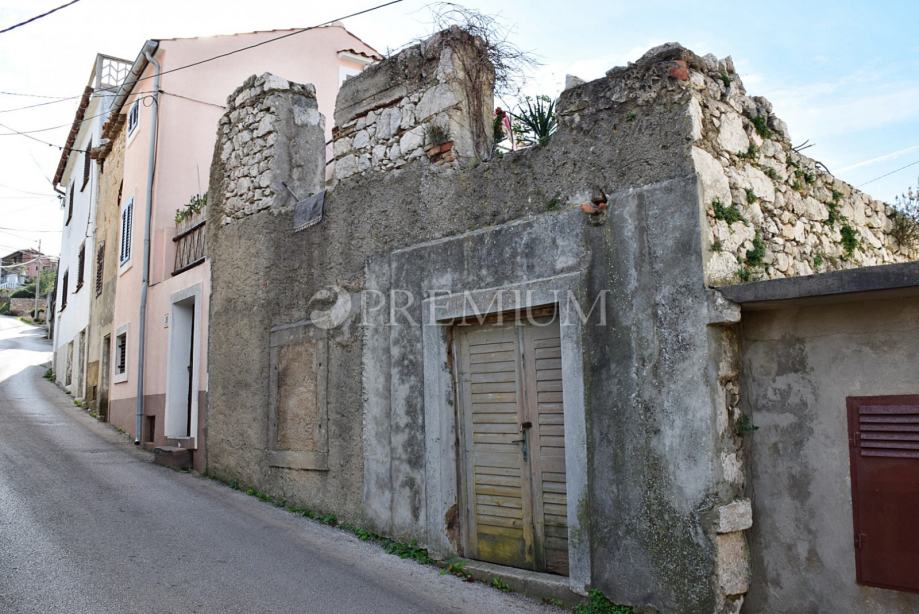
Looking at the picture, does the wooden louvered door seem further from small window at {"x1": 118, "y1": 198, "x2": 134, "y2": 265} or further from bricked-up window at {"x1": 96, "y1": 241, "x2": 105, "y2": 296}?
bricked-up window at {"x1": 96, "y1": 241, "x2": 105, "y2": 296}

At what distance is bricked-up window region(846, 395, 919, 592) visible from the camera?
379 centimetres

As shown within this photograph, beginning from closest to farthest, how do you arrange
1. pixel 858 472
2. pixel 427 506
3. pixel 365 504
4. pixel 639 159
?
pixel 858 472, pixel 639 159, pixel 427 506, pixel 365 504

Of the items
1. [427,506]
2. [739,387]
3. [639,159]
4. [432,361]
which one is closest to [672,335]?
[739,387]

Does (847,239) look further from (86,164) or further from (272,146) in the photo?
(86,164)

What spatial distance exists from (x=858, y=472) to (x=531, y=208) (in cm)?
272

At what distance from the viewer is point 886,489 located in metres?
3.90

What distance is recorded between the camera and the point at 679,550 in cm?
427

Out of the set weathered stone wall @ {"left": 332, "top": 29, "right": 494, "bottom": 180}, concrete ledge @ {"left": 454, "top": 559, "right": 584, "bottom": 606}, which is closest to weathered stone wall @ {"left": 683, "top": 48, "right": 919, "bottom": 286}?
weathered stone wall @ {"left": 332, "top": 29, "right": 494, "bottom": 180}

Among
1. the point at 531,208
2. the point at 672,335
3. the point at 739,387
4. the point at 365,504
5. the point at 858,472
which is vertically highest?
the point at 531,208

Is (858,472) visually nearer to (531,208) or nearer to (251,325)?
(531,208)

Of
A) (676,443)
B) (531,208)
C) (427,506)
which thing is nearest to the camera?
(676,443)

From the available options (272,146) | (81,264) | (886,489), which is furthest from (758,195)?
(81,264)

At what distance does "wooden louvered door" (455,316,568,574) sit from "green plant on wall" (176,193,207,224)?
602 cm

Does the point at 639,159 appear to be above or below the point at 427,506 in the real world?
above
